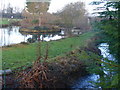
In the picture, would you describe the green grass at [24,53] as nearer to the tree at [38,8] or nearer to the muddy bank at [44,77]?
the muddy bank at [44,77]

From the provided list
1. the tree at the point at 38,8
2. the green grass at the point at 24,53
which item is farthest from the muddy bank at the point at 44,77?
the tree at the point at 38,8

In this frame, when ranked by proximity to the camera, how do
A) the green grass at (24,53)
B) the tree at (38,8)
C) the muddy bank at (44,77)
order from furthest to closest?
the tree at (38,8)
the green grass at (24,53)
the muddy bank at (44,77)

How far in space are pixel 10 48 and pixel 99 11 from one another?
3.37m

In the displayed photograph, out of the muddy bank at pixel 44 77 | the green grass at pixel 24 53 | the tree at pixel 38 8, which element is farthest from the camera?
the tree at pixel 38 8

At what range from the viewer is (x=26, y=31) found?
4129 millimetres

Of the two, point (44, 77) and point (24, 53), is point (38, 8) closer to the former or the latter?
point (24, 53)

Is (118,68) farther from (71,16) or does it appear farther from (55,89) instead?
(71,16)

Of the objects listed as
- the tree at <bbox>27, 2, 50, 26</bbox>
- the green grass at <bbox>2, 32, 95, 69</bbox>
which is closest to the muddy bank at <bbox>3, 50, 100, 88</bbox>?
the green grass at <bbox>2, 32, 95, 69</bbox>

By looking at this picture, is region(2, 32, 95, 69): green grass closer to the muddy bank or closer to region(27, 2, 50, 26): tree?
the muddy bank

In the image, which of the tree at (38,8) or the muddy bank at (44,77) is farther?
the tree at (38,8)

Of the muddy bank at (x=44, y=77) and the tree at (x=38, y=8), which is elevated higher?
the tree at (x=38, y=8)

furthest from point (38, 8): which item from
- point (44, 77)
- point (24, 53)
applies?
point (44, 77)

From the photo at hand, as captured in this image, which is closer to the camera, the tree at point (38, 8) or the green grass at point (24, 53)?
the green grass at point (24, 53)

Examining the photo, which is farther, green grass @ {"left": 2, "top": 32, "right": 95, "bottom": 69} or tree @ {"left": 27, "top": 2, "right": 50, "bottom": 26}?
tree @ {"left": 27, "top": 2, "right": 50, "bottom": 26}
